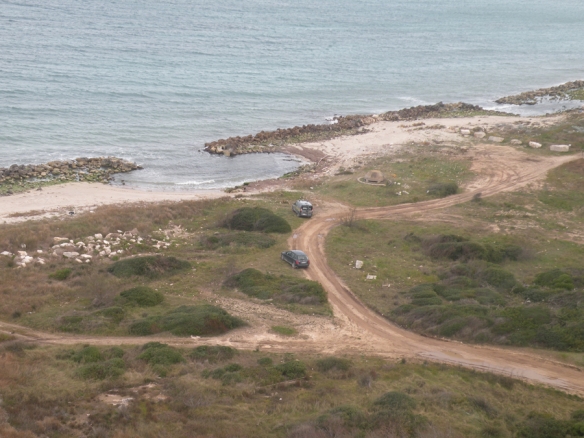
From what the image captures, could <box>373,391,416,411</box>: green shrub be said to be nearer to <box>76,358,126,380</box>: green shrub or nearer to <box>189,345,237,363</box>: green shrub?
<box>189,345,237,363</box>: green shrub

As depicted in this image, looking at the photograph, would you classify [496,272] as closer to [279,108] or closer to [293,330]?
[293,330]

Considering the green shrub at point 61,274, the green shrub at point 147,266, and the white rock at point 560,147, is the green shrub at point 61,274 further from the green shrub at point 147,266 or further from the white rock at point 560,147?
the white rock at point 560,147

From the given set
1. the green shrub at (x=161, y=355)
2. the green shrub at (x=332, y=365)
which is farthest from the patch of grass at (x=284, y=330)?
the green shrub at (x=161, y=355)

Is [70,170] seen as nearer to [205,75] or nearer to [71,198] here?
[71,198]

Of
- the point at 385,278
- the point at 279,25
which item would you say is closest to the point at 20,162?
the point at 385,278

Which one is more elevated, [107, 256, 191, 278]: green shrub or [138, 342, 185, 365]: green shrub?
[107, 256, 191, 278]: green shrub

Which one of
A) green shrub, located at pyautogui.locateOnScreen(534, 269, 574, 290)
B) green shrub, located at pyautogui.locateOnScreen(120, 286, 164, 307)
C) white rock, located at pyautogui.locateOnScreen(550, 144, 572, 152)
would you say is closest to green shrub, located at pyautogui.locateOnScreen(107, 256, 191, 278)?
green shrub, located at pyautogui.locateOnScreen(120, 286, 164, 307)
